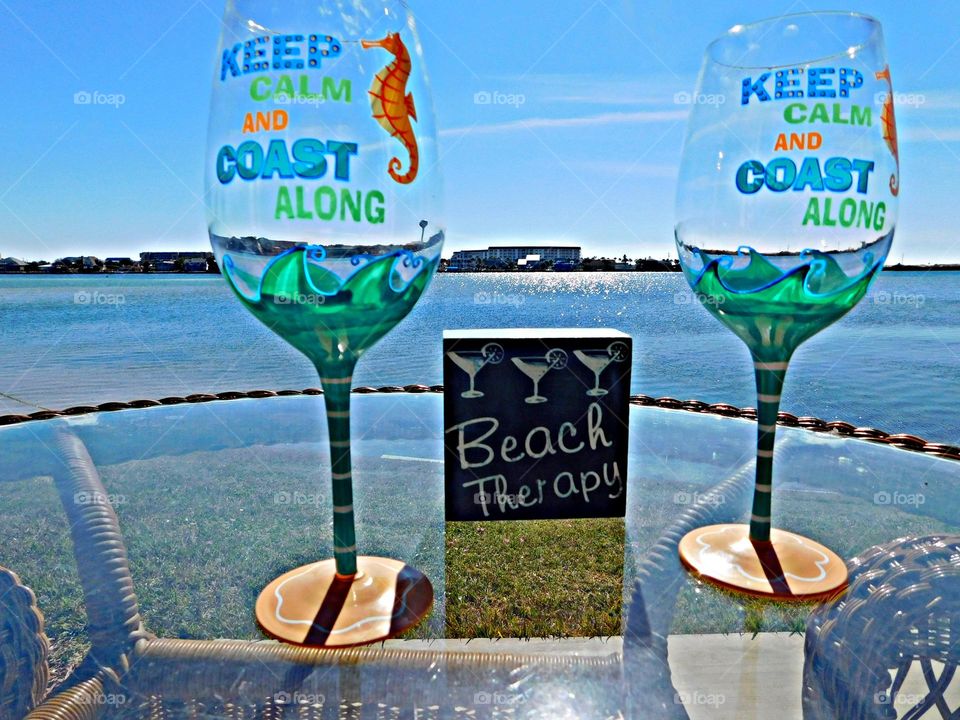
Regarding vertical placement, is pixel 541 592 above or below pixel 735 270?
below

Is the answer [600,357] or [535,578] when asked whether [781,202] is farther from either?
[535,578]

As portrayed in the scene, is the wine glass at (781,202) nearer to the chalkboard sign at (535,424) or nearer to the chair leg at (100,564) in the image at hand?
the chalkboard sign at (535,424)

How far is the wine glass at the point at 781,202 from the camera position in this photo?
1238mm

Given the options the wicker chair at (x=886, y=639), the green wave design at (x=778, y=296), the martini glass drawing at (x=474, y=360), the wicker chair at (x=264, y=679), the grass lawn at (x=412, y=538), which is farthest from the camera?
the martini glass drawing at (x=474, y=360)

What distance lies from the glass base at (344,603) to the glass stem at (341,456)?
55 millimetres

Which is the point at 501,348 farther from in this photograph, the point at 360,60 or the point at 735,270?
the point at 360,60

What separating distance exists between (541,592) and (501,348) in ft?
1.76

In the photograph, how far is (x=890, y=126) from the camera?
1278 millimetres

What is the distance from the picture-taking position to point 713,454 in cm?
184

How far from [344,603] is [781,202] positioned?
104cm

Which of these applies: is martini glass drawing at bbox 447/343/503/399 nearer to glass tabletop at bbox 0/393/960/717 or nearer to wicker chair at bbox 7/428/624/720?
glass tabletop at bbox 0/393/960/717

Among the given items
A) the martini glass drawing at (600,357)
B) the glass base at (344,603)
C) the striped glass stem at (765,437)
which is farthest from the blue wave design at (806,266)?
the glass base at (344,603)

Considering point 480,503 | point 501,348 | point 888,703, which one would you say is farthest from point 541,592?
point 888,703

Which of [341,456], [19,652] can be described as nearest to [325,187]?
[341,456]
